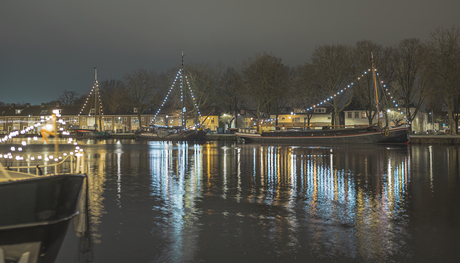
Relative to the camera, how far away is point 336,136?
54.1m

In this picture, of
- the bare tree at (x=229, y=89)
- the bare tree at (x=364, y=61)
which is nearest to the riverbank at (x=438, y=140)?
the bare tree at (x=364, y=61)

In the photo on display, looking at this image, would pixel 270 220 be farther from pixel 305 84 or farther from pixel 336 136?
pixel 305 84

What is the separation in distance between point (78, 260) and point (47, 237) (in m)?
0.71

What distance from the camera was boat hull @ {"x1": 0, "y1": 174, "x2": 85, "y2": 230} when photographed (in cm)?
691

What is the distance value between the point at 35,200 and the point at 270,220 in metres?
5.39

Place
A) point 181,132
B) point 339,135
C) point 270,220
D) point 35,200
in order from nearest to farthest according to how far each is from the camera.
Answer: point 35,200 → point 270,220 → point 339,135 → point 181,132

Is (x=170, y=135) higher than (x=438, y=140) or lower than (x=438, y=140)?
higher

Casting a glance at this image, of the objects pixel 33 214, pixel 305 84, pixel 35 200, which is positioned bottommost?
pixel 33 214

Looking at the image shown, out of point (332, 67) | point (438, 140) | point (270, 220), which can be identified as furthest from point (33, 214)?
point (332, 67)

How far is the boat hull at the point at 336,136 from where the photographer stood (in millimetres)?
49719

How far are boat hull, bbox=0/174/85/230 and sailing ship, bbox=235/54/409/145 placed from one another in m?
46.1

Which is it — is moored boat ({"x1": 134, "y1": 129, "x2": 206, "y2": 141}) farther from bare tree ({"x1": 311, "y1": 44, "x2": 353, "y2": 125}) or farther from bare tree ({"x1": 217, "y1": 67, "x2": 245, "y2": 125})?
bare tree ({"x1": 311, "y1": 44, "x2": 353, "y2": 125})

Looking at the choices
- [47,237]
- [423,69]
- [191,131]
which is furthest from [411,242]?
[191,131]

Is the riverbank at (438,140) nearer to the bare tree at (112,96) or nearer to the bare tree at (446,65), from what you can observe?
the bare tree at (446,65)
